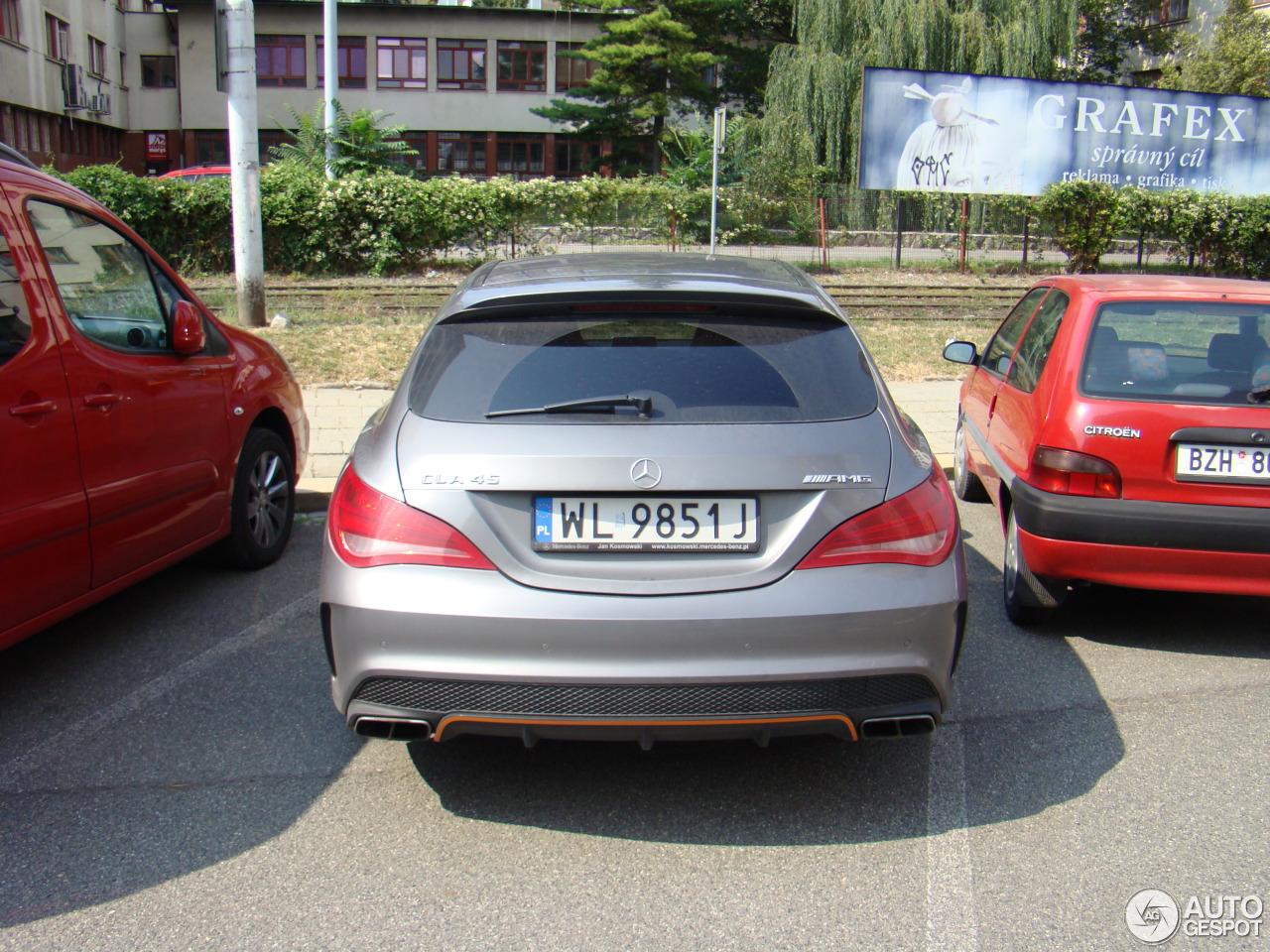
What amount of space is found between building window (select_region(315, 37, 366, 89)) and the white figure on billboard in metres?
31.1

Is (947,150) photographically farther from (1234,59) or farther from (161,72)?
(161,72)

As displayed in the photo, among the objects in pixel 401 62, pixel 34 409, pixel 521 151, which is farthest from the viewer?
pixel 521 151

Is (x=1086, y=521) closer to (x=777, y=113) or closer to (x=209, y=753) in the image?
(x=209, y=753)

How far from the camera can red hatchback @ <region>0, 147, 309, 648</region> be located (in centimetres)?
366

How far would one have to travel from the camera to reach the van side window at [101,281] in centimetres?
414

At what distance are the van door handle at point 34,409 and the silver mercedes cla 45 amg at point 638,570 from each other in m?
1.28

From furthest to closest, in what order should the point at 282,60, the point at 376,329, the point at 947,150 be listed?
the point at 282,60 < the point at 947,150 < the point at 376,329

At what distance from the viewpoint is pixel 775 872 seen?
116 inches

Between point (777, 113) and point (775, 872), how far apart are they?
27.3 m

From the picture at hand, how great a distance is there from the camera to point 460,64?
46.7 m

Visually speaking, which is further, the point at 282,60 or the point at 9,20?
the point at 282,60

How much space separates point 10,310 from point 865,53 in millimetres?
27075

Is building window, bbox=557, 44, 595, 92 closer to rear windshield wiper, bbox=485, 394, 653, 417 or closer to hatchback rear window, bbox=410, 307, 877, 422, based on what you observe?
hatchback rear window, bbox=410, 307, 877, 422

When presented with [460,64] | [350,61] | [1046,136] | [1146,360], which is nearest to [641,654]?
[1146,360]
